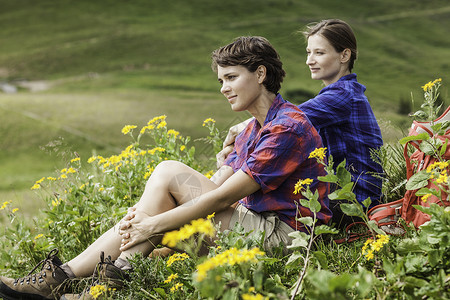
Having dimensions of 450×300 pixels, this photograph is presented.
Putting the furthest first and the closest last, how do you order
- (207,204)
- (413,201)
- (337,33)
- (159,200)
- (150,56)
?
(150,56) → (337,33) → (159,200) → (207,204) → (413,201)

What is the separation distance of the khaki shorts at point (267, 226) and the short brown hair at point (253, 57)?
79cm

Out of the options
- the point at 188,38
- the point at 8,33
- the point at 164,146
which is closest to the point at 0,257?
the point at 164,146

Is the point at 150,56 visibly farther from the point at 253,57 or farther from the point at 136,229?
the point at 136,229

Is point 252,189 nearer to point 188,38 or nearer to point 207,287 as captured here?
point 207,287

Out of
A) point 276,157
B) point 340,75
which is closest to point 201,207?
point 276,157

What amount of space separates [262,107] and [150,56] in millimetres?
59227

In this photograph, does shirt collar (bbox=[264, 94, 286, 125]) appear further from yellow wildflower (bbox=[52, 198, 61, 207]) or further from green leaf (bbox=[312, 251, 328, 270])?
yellow wildflower (bbox=[52, 198, 61, 207])

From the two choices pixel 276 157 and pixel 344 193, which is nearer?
pixel 344 193

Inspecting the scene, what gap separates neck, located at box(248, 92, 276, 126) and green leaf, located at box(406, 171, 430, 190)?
970mm

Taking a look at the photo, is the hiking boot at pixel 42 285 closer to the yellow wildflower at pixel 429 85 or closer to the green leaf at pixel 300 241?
the green leaf at pixel 300 241

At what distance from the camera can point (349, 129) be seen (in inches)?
130

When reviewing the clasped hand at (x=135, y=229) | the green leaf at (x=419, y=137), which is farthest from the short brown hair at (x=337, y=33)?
the clasped hand at (x=135, y=229)

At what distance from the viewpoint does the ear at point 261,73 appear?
2943mm

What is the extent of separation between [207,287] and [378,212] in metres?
1.46
